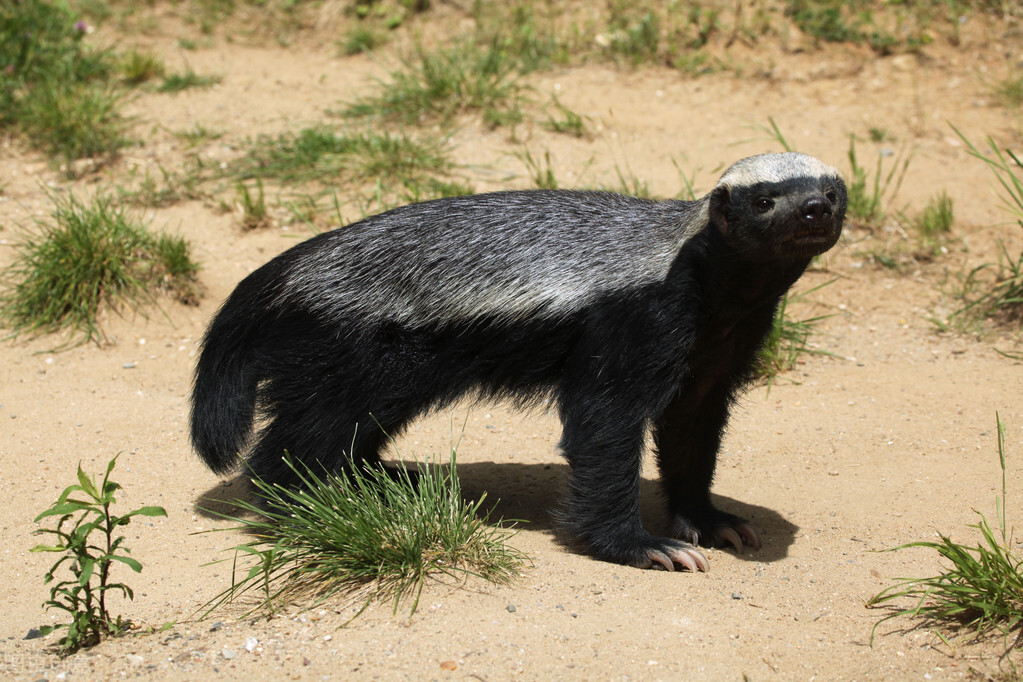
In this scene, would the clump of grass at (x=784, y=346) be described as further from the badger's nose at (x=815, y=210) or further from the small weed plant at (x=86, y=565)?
the small weed plant at (x=86, y=565)

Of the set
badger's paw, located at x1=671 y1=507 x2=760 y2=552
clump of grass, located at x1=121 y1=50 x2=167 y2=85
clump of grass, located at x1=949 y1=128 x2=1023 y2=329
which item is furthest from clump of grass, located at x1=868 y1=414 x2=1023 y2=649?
clump of grass, located at x1=121 y1=50 x2=167 y2=85

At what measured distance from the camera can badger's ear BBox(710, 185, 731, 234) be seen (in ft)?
12.2

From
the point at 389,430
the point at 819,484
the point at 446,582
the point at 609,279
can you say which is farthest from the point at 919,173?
the point at 446,582

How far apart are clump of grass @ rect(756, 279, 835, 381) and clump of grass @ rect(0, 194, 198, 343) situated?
143 inches

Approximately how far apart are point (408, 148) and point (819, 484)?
3.91 m

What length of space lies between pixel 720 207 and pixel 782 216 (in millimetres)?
285

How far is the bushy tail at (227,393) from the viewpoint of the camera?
14.5 ft

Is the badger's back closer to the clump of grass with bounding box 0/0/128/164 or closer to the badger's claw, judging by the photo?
the badger's claw

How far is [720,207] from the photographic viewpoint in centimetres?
376

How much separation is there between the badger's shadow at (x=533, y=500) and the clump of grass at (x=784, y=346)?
114 cm

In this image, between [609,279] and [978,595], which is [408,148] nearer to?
[609,279]

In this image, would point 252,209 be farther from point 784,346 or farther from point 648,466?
point 784,346

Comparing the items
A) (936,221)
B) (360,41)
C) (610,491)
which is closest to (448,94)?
(360,41)

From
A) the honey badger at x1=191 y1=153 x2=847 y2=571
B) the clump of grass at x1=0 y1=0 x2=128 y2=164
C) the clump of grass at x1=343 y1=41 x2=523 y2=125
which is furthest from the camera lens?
the clump of grass at x1=343 y1=41 x2=523 y2=125
